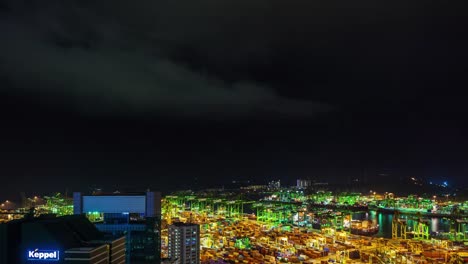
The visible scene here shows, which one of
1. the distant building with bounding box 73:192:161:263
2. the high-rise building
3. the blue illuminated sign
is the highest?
the blue illuminated sign

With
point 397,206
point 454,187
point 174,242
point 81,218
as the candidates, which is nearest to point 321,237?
point 174,242

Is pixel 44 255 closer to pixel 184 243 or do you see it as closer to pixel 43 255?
pixel 43 255

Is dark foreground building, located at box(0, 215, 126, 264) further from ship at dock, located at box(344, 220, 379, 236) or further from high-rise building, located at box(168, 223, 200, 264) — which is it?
ship at dock, located at box(344, 220, 379, 236)

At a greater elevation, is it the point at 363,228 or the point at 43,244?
the point at 43,244

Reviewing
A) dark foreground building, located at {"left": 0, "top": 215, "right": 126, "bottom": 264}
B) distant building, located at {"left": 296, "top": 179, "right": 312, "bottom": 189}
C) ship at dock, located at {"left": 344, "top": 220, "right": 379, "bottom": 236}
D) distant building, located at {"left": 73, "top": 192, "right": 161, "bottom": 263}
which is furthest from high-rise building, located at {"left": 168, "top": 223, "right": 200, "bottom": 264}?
distant building, located at {"left": 296, "top": 179, "right": 312, "bottom": 189}

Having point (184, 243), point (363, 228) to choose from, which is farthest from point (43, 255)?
point (363, 228)

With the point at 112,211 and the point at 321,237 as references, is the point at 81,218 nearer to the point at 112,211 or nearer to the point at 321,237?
the point at 112,211

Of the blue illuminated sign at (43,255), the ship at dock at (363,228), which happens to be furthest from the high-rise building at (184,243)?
the ship at dock at (363,228)
